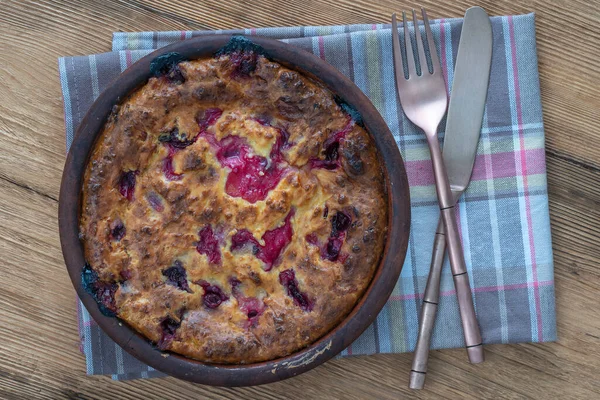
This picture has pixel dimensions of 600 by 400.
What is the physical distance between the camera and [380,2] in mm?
2283

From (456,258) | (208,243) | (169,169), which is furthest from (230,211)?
(456,258)

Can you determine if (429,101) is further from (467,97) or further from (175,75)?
(175,75)

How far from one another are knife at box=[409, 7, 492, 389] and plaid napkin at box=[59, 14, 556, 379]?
0.12ft

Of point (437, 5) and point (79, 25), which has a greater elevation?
point (437, 5)

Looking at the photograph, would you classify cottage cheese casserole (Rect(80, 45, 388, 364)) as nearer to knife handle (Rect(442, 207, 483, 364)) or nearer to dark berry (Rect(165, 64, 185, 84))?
dark berry (Rect(165, 64, 185, 84))

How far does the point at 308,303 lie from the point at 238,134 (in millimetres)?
586

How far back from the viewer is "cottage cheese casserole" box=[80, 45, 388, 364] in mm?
1849

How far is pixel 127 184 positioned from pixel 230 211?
1.13ft

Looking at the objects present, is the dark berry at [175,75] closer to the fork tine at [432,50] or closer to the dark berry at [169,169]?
the dark berry at [169,169]

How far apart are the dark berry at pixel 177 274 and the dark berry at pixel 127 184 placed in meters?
0.26

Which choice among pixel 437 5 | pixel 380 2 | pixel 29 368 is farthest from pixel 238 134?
pixel 29 368

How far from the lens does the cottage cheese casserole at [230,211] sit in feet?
6.07

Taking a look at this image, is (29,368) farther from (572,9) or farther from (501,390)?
(572,9)

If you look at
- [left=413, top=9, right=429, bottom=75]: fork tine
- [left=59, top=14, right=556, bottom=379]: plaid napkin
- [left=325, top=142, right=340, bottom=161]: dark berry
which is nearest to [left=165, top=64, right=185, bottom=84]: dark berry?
[left=59, top=14, right=556, bottom=379]: plaid napkin
